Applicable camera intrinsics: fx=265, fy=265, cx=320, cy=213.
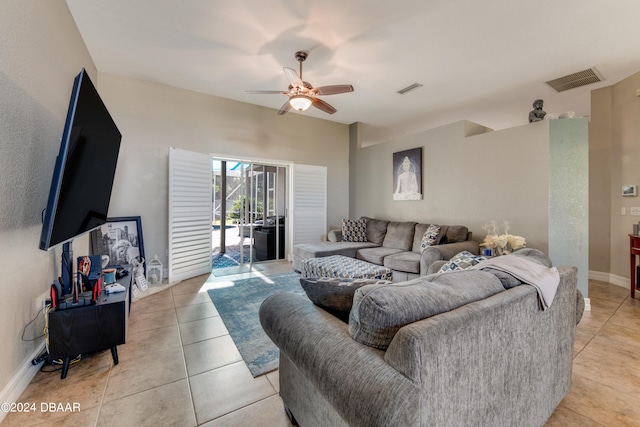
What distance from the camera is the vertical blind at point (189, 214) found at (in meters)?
3.85

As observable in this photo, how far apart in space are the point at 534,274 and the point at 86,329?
2733mm

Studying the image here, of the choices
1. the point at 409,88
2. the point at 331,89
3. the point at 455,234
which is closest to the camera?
the point at 331,89

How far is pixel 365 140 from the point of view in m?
6.98

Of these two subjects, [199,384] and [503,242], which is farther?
[503,242]

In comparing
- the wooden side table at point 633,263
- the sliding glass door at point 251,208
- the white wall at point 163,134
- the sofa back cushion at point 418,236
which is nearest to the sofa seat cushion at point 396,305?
the sofa back cushion at point 418,236

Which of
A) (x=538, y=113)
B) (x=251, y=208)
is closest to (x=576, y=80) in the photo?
(x=538, y=113)

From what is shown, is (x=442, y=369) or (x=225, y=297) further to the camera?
(x=225, y=297)

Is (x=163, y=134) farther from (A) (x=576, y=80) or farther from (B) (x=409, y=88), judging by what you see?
(A) (x=576, y=80)

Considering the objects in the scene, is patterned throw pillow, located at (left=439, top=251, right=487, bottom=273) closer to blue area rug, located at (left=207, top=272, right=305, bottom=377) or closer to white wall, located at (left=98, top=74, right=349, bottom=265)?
blue area rug, located at (left=207, top=272, right=305, bottom=377)

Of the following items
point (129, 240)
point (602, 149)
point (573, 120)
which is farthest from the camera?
point (602, 149)

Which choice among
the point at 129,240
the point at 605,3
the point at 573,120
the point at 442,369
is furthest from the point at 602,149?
the point at 129,240

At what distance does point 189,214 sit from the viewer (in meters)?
4.07

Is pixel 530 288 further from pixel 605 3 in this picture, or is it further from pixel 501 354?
pixel 605 3

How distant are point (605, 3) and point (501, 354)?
10.1ft
